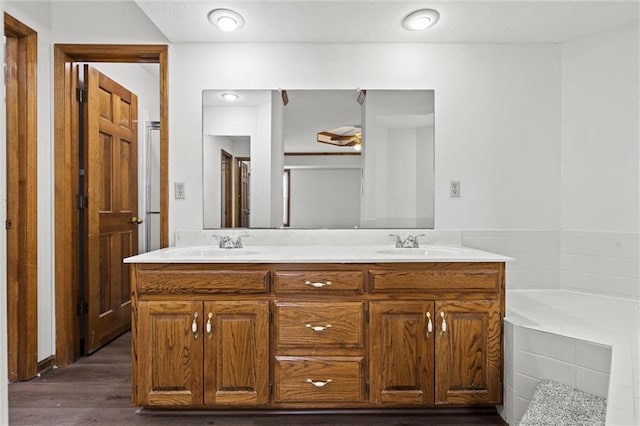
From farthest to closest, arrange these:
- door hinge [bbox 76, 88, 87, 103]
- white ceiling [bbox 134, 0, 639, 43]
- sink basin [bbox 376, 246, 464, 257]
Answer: door hinge [bbox 76, 88, 87, 103]
sink basin [bbox 376, 246, 464, 257]
white ceiling [bbox 134, 0, 639, 43]

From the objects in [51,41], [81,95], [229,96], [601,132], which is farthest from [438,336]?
[51,41]

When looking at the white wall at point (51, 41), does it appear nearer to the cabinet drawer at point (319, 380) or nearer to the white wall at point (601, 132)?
the cabinet drawer at point (319, 380)

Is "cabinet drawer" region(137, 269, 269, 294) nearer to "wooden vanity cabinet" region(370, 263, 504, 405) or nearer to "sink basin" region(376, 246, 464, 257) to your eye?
"wooden vanity cabinet" region(370, 263, 504, 405)

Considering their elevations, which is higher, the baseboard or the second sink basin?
the second sink basin

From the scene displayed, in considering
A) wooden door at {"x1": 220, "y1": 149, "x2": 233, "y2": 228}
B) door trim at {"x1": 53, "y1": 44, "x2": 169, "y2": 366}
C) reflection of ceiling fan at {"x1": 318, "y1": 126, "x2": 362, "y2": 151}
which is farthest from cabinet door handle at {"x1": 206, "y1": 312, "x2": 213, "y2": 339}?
reflection of ceiling fan at {"x1": 318, "y1": 126, "x2": 362, "y2": 151}

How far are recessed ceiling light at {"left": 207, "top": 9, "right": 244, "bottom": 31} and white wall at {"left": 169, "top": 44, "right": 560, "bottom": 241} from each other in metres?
0.22

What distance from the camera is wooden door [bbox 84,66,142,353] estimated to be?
2.64 metres

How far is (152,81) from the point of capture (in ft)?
11.7

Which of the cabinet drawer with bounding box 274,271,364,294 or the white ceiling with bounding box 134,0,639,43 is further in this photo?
the white ceiling with bounding box 134,0,639,43

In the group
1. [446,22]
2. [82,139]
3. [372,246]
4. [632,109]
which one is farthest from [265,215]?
[632,109]

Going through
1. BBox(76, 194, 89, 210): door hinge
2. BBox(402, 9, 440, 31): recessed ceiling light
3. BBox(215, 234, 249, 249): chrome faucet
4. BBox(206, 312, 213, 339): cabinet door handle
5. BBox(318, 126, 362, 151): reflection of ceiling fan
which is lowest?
BBox(206, 312, 213, 339): cabinet door handle

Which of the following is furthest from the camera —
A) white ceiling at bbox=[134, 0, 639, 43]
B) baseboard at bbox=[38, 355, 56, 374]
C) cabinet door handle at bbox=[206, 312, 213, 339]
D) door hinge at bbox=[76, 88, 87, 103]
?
door hinge at bbox=[76, 88, 87, 103]

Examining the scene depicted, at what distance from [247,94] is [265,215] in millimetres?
768

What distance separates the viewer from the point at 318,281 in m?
1.82
